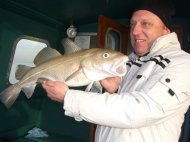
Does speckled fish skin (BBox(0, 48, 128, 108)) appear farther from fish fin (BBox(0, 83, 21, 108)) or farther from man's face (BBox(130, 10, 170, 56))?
man's face (BBox(130, 10, 170, 56))

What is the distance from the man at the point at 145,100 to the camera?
2.04 metres

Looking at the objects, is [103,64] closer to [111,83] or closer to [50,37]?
[111,83]

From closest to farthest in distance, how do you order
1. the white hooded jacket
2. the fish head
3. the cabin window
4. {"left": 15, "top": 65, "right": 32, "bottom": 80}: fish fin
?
the white hooded jacket, the fish head, {"left": 15, "top": 65, "right": 32, "bottom": 80}: fish fin, the cabin window

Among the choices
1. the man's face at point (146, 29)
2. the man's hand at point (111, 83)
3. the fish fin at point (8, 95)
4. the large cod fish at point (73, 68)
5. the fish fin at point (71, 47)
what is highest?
the man's face at point (146, 29)

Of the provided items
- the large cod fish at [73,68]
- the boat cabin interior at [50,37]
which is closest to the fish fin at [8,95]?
the large cod fish at [73,68]

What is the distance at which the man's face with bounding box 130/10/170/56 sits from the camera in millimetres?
2709

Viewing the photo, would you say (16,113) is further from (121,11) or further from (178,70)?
(178,70)

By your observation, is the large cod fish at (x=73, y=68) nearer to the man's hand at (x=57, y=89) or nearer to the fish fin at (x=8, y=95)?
the fish fin at (x=8, y=95)

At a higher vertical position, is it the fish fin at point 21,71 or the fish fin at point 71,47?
the fish fin at point 71,47

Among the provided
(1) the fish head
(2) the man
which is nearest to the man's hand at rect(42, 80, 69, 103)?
(2) the man

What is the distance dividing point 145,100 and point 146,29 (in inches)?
37.2

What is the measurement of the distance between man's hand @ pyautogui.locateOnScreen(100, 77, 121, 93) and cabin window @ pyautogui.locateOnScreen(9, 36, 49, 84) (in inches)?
92.3

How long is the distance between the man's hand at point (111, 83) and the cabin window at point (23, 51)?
7.69ft

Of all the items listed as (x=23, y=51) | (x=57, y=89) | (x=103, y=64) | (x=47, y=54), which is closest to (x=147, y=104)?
(x=103, y=64)
